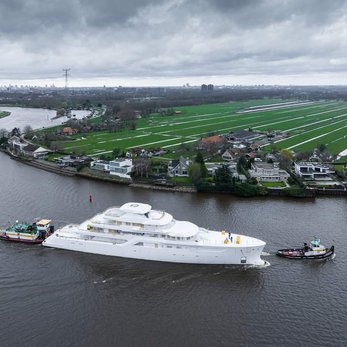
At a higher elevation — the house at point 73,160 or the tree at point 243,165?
the tree at point 243,165

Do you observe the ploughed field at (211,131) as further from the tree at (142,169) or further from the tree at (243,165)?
the tree at (243,165)

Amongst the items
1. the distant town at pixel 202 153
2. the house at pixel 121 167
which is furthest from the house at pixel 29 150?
the house at pixel 121 167

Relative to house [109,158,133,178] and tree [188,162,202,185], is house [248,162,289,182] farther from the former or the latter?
house [109,158,133,178]

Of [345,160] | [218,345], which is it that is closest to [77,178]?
[218,345]

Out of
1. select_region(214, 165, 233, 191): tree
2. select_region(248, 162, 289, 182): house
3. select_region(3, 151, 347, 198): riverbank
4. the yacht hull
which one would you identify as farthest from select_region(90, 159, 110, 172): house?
the yacht hull

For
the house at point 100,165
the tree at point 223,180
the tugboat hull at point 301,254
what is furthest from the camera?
the house at point 100,165

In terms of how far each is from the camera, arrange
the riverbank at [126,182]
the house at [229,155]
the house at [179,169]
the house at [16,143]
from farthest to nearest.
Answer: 1. the house at [16,143]
2. the house at [229,155]
3. the house at [179,169]
4. the riverbank at [126,182]
